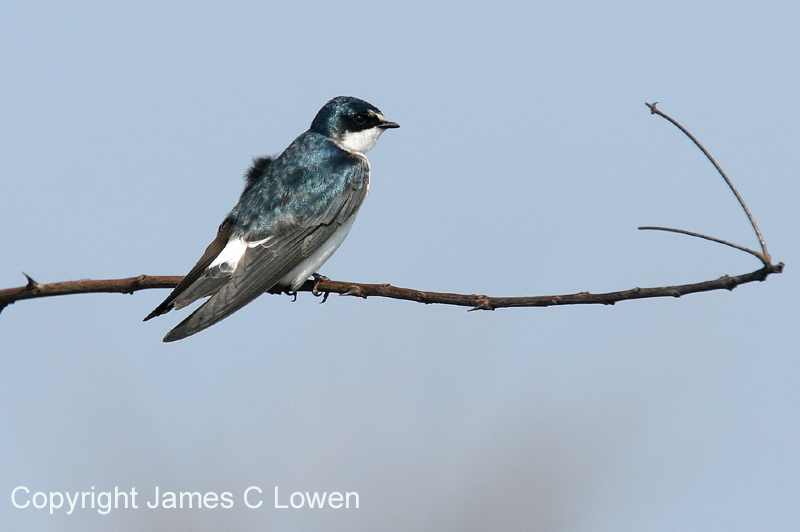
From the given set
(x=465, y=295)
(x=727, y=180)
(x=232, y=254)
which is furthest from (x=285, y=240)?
(x=727, y=180)

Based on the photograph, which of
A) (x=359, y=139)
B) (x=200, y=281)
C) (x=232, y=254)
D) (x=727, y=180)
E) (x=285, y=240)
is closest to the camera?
(x=727, y=180)

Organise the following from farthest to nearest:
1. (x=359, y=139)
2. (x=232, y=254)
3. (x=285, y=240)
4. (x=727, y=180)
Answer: (x=359, y=139) → (x=285, y=240) → (x=232, y=254) → (x=727, y=180)

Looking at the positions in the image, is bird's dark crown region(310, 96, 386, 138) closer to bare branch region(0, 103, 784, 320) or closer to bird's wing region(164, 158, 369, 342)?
bird's wing region(164, 158, 369, 342)

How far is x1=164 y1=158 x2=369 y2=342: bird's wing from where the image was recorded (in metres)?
2.97

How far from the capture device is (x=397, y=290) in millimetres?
2295

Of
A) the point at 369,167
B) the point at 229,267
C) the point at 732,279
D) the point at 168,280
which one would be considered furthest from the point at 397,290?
the point at 369,167

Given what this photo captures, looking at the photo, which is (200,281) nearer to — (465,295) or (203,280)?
(203,280)

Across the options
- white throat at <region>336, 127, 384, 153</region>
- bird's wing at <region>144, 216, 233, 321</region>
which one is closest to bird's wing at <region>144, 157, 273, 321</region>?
bird's wing at <region>144, 216, 233, 321</region>

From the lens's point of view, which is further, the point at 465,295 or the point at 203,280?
the point at 203,280

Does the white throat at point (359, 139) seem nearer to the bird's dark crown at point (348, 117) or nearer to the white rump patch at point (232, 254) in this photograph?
the bird's dark crown at point (348, 117)

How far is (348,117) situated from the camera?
4035 mm

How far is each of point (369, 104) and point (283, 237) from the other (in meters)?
0.92

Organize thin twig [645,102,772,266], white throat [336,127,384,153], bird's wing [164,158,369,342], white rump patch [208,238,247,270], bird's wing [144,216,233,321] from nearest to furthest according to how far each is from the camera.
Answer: thin twig [645,102,772,266] → bird's wing [144,216,233,321] → bird's wing [164,158,369,342] → white rump patch [208,238,247,270] → white throat [336,127,384,153]

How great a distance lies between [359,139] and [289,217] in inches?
27.0
